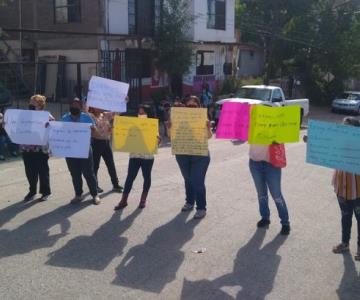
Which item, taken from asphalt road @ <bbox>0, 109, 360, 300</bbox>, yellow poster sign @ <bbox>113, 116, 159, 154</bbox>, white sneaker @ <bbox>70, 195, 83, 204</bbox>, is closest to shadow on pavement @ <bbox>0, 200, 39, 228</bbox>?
asphalt road @ <bbox>0, 109, 360, 300</bbox>

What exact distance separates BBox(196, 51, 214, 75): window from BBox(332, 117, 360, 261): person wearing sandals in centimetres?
2312

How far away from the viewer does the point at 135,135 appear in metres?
7.68

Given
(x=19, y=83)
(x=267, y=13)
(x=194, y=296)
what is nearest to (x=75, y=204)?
(x=194, y=296)

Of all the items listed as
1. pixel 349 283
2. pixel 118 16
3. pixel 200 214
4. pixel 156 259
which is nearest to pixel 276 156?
pixel 200 214

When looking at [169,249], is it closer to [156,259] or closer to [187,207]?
[156,259]

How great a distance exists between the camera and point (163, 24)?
76.1 ft

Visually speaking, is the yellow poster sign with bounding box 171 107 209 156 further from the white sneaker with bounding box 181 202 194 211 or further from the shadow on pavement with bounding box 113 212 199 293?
the shadow on pavement with bounding box 113 212 199 293

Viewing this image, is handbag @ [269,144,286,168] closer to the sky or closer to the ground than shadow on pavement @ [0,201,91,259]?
closer to the sky

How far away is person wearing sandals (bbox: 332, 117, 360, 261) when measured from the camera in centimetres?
586

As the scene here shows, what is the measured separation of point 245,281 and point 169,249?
1.21 m

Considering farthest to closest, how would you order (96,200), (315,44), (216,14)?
1. (315,44)
2. (216,14)
3. (96,200)

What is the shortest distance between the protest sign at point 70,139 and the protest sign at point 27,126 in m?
0.17

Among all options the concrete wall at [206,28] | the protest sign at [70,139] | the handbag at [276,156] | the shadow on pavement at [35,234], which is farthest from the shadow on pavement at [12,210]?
the concrete wall at [206,28]

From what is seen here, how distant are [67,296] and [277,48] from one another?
116 feet
